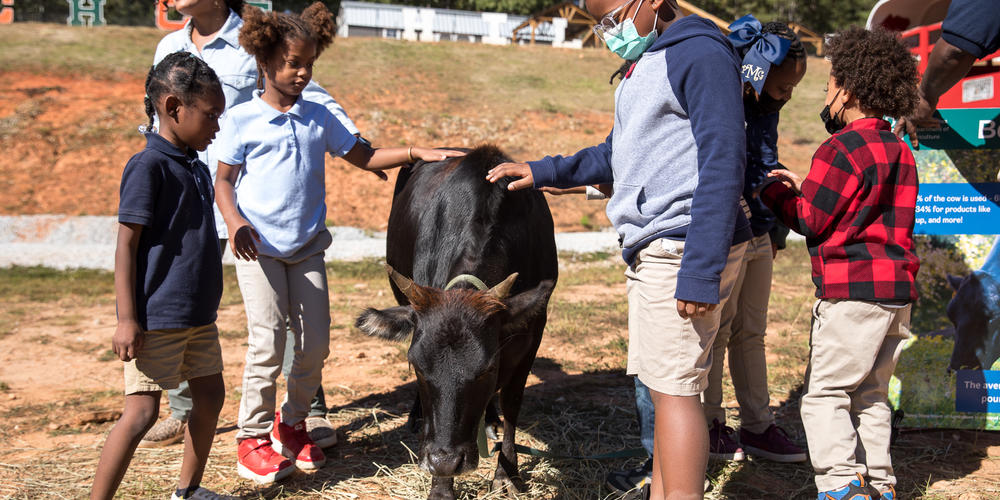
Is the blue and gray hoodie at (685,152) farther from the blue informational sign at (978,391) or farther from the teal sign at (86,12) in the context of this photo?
the teal sign at (86,12)

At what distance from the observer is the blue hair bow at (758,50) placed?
12.6 feet

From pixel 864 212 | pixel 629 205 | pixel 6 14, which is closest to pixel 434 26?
pixel 6 14

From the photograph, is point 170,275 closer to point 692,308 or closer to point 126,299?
point 126,299

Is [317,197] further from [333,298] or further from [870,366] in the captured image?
[333,298]

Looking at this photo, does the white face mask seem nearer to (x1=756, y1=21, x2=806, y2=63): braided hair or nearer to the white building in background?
(x1=756, y1=21, x2=806, y2=63): braided hair

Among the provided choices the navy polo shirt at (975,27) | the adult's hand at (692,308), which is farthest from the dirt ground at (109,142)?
the adult's hand at (692,308)

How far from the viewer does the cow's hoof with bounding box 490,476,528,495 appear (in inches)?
161

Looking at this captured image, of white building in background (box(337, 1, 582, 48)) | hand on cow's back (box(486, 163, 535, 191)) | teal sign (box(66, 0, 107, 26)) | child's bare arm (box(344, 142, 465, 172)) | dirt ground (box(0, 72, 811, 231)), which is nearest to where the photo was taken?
hand on cow's back (box(486, 163, 535, 191))

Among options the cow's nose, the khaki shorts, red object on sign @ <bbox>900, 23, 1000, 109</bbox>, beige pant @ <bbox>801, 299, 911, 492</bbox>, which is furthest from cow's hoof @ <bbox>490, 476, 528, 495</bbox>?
red object on sign @ <bbox>900, 23, 1000, 109</bbox>

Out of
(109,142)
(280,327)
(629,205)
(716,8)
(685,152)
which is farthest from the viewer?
(716,8)

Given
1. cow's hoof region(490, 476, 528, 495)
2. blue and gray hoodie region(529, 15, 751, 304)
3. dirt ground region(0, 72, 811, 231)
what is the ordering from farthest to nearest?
dirt ground region(0, 72, 811, 231), cow's hoof region(490, 476, 528, 495), blue and gray hoodie region(529, 15, 751, 304)

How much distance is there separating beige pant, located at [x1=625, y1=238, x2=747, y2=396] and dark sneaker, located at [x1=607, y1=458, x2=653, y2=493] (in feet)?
3.93

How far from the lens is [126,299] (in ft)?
10.7

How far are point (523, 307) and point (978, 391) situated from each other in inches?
128
